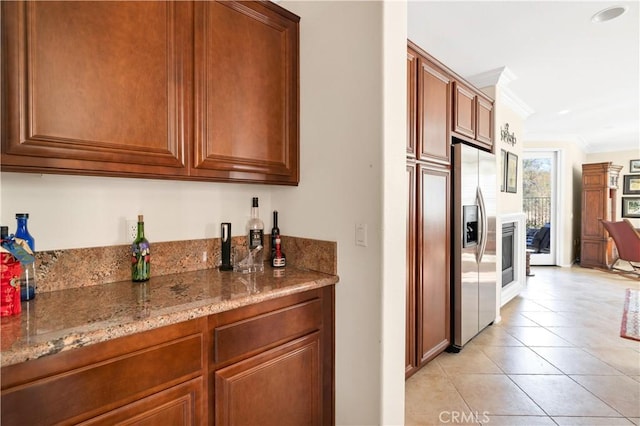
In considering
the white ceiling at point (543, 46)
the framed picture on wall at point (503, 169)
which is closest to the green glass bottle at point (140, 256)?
the white ceiling at point (543, 46)

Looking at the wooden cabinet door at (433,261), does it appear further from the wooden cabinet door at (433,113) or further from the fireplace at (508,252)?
the fireplace at (508,252)

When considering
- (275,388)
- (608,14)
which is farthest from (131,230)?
(608,14)

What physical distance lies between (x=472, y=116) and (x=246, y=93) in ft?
7.61

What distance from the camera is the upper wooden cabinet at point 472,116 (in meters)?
2.84

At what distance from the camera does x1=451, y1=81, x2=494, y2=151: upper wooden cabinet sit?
112 inches

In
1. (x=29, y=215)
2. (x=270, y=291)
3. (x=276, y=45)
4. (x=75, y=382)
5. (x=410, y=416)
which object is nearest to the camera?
(x=75, y=382)

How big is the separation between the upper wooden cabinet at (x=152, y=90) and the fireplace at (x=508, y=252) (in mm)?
3373

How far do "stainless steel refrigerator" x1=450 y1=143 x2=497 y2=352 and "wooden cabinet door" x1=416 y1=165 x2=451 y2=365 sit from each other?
90mm

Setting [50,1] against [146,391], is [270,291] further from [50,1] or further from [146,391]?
[50,1]

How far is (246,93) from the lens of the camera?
1.68 meters

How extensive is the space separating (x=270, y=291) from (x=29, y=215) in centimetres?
101

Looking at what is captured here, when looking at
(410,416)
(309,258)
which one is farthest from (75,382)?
(410,416)

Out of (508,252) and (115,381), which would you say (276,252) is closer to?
(115,381)

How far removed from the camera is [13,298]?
109cm
